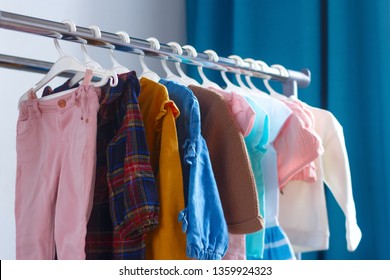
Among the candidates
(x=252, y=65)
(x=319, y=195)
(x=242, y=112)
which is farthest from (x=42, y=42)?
(x=319, y=195)

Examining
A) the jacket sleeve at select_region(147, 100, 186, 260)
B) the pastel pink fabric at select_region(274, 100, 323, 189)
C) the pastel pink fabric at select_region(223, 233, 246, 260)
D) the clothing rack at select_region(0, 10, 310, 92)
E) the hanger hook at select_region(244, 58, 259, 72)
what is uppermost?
the hanger hook at select_region(244, 58, 259, 72)

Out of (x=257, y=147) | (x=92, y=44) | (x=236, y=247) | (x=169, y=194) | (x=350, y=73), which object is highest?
(x=350, y=73)

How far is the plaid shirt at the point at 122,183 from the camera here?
4.12 ft

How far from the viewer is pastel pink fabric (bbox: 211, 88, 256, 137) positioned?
1.52m

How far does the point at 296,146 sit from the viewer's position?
1.67 m

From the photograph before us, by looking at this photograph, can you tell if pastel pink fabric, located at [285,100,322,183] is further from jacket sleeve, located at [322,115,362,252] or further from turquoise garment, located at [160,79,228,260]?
turquoise garment, located at [160,79,228,260]

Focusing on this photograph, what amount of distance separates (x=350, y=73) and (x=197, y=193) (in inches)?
43.3

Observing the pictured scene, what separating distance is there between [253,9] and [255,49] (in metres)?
0.15

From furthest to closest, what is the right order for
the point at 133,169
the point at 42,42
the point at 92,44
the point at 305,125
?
1. the point at 42,42
2. the point at 305,125
3. the point at 92,44
4. the point at 133,169

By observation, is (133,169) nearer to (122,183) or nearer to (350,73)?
(122,183)

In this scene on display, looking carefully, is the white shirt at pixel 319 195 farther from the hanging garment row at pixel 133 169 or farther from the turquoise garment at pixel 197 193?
the turquoise garment at pixel 197 193

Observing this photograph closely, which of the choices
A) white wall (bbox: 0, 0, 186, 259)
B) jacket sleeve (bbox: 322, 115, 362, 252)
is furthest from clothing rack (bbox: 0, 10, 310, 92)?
white wall (bbox: 0, 0, 186, 259)

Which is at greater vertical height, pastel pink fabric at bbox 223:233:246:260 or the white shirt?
the white shirt

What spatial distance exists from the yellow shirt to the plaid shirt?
4 centimetres
